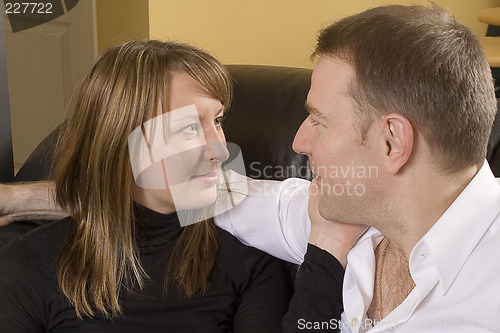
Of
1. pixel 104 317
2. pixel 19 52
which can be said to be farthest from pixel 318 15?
pixel 104 317

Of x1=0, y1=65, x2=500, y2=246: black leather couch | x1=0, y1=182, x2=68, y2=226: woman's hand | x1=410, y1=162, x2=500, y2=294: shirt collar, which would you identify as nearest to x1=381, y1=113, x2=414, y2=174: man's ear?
x1=410, y1=162, x2=500, y2=294: shirt collar

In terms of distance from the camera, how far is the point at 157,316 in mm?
1421

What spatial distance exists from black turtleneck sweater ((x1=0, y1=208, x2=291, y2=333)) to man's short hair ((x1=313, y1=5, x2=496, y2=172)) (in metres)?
0.45

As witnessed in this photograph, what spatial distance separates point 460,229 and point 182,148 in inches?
21.7

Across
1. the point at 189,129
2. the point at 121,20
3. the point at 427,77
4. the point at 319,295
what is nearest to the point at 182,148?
the point at 189,129

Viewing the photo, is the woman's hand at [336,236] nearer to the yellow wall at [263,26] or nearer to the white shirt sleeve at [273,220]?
the white shirt sleeve at [273,220]

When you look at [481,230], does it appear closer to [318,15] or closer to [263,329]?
[263,329]

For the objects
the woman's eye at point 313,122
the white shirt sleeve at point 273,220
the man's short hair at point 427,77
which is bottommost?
the white shirt sleeve at point 273,220

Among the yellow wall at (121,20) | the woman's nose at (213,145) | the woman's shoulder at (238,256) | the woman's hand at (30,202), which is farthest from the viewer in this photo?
the yellow wall at (121,20)

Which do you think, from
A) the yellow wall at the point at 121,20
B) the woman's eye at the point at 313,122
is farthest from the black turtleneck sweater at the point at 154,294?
the yellow wall at the point at 121,20

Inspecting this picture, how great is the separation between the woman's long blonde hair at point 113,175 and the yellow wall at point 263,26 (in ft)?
5.84

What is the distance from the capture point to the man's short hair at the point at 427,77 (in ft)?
3.81

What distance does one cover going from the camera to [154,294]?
1.43m

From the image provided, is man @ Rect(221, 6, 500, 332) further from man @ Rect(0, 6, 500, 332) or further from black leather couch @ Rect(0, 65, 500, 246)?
black leather couch @ Rect(0, 65, 500, 246)
